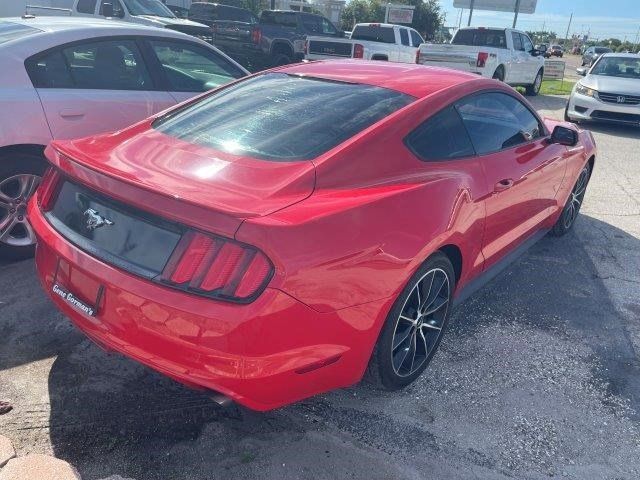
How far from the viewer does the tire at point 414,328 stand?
2664 mm

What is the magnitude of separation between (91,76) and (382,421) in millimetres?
3362

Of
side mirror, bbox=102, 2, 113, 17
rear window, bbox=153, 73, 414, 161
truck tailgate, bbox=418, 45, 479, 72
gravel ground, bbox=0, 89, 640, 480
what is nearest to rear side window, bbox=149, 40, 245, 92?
rear window, bbox=153, 73, 414, 161

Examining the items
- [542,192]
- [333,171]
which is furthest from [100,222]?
[542,192]

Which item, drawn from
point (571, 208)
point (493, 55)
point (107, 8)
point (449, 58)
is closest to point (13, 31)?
point (571, 208)

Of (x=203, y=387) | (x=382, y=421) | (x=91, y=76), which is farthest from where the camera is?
(x=91, y=76)

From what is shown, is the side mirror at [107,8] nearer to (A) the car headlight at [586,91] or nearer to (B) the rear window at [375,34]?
(B) the rear window at [375,34]

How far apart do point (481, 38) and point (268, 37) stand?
6.12m

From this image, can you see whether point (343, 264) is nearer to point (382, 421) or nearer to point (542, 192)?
point (382, 421)

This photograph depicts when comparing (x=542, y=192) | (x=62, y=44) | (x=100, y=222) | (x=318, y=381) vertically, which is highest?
(x=62, y=44)

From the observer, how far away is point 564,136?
13.5ft

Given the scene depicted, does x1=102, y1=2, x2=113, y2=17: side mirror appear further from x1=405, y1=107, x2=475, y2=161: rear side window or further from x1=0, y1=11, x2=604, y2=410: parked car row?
x1=405, y1=107, x2=475, y2=161: rear side window

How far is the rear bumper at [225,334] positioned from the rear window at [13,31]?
2.47 meters

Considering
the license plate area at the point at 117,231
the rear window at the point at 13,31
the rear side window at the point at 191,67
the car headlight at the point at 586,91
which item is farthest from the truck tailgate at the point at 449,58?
the license plate area at the point at 117,231

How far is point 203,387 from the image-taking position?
2.21 m
